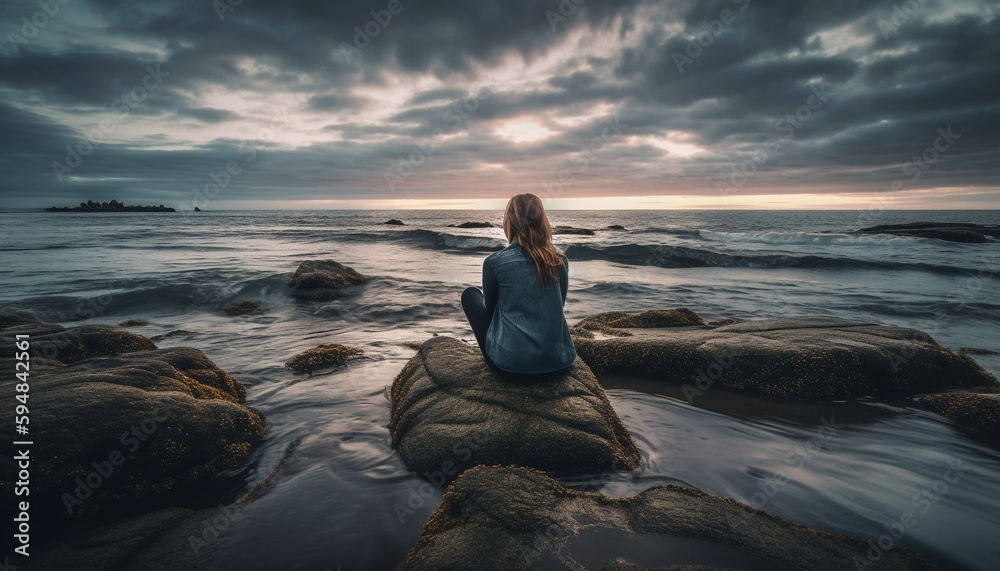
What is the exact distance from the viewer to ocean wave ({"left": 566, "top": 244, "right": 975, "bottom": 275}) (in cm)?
2005

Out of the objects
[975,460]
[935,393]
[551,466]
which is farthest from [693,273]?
[551,466]

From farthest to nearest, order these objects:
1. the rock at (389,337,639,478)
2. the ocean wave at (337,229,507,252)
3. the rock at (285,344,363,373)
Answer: the ocean wave at (337,229,507,252), the rock at (285,344,363,373), the rock at (389,337,639,478)

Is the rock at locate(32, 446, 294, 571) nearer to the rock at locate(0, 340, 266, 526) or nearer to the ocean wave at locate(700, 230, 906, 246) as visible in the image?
the rock at locate(0, 340, 266, 526)

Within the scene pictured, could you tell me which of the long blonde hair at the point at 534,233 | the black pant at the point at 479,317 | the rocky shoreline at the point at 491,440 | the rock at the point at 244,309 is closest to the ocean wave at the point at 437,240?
the rock at the point at 244,309

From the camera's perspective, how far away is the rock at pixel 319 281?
12453 mm

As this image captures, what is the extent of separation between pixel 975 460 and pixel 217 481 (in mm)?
7073

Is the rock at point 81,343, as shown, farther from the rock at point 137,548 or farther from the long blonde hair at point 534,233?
the long blonde hair at point 534,233

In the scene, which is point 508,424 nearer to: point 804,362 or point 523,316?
point 523,316

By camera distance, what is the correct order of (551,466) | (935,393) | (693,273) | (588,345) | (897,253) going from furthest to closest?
(897,253)
(693,273)
(588,345)
(935,393)
(551,466)

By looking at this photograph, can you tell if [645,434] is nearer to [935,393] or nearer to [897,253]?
[935,393]

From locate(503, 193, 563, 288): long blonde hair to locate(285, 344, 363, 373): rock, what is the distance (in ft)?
13.8

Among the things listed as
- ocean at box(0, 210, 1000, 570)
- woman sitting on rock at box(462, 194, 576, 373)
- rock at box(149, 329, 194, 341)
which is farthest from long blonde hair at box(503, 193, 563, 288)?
rock at box(149, 329, 194, 341)

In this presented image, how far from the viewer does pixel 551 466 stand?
137 inches

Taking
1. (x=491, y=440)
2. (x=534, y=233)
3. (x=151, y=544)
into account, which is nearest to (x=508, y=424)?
(x=491, y=440)
